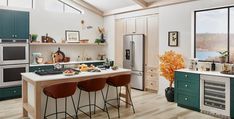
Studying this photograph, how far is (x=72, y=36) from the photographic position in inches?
293

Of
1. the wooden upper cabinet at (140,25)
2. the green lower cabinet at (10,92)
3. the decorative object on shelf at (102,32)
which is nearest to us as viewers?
the green lower cabinet at (10,92)

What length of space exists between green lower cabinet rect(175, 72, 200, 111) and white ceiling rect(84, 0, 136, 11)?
285 centimetres

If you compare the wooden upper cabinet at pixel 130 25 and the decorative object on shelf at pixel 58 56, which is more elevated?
the wooden upper cabinet at pixel 130 25

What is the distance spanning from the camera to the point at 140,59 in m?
6.68

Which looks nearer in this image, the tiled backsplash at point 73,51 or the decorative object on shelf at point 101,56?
the tiled backsplash at point 73,51

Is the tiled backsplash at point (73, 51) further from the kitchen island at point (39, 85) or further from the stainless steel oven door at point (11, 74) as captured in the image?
the kitchen island at point (39, 85)

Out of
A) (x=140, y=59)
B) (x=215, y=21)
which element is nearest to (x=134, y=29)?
Answer: (x=140, y=59)

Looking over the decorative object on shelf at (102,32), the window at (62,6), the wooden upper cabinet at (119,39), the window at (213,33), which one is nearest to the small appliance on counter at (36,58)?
the window at (62,6)

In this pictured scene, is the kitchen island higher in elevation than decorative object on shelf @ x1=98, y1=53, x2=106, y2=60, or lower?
lower

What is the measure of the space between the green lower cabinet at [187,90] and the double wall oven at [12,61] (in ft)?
12.7

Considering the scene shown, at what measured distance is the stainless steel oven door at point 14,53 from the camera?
215 inches

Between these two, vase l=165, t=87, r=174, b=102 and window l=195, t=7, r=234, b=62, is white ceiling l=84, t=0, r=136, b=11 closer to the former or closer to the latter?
window l=195, t=7, r=234, b=62

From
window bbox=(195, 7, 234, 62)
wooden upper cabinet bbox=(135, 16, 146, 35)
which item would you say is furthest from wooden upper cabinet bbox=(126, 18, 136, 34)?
window bbox=(195, 7, 234, 62)

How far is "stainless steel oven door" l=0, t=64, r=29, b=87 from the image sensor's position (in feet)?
18.0
